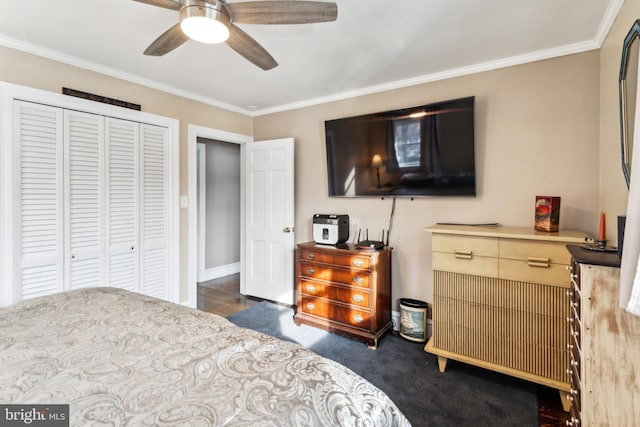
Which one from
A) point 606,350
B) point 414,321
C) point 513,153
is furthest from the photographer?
point 414,321

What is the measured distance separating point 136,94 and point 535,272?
142 inches

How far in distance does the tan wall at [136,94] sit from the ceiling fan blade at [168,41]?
3.80ft

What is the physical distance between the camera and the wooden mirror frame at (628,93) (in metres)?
1.40

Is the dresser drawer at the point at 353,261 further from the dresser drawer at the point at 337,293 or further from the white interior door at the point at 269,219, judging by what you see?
the white interior door at the point at 269,219

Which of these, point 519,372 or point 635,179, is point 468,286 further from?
point 635,179

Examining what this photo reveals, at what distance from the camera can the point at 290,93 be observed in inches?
130

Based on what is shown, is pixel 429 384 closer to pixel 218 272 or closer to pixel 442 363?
pixel 442 363

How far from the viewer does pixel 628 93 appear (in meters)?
1.50

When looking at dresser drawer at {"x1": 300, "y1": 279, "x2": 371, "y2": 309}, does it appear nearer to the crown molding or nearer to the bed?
the bed

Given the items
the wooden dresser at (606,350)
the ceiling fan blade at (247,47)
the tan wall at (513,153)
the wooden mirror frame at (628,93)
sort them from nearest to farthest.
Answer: the wooden dresser at (606,350)
the wooden mirror frame at (628,93)
the ceiling fan blade at (247,47)
the tan wall at (513,153)

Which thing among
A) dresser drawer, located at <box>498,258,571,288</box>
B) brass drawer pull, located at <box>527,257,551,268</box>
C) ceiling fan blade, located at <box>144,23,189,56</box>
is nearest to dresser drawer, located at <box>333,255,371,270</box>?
dresser drawer, located at <box>498,258,571,288</box>

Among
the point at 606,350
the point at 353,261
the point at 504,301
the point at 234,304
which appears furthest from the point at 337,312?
the point at 606,350

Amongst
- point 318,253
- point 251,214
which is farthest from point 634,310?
point 251,214

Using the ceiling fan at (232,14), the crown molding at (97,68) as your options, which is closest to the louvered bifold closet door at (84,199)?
the crown molding at (97,68)
